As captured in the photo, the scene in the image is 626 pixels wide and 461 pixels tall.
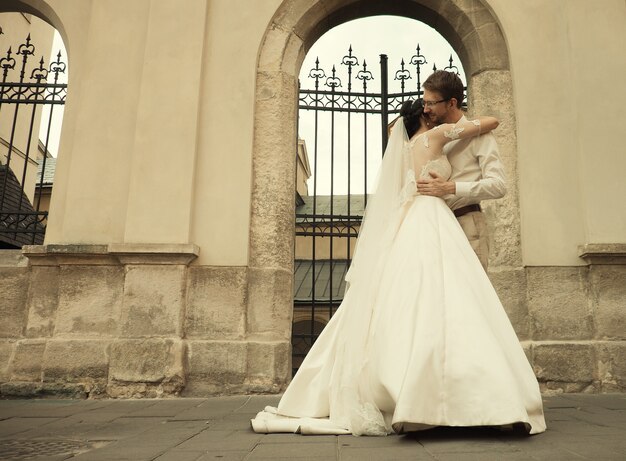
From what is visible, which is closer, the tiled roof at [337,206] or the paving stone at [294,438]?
the paving stone at [294,438]

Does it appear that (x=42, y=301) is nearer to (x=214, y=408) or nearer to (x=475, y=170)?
(x=214, y=408)

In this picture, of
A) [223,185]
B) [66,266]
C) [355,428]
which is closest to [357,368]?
[355,428]

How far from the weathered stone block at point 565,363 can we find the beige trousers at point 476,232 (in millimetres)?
1820

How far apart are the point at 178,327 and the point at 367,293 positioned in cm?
228

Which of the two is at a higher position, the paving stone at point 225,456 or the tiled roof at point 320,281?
the tiled roof at point 320,281

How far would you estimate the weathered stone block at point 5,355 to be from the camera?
473 cm

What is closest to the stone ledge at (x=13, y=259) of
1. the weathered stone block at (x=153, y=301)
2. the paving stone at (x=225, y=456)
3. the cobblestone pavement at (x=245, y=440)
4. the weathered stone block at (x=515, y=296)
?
the weathered stone block at (x=153, y=301)

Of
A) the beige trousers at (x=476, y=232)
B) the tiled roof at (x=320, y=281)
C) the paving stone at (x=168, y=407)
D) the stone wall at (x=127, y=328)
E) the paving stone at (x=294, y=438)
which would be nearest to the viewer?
the paving stone at (x=294, y=438)

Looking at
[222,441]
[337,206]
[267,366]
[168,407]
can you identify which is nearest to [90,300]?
[168,407]

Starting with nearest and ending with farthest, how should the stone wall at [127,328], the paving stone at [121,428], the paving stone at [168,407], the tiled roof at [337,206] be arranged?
the paving stone at [121,428] < the paving stone at [168,407] < the stone wall at [127,328] < the tiled roof at [337,206]

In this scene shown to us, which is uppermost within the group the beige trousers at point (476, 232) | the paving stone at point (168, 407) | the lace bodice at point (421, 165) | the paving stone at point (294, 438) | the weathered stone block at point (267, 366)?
the lace bodice at point (421, 165)

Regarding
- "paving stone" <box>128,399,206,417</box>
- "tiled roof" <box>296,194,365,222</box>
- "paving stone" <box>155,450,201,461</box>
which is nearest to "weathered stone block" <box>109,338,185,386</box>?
"paving stone" <box>128,399,206,417</box>

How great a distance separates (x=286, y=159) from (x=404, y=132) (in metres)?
2.02

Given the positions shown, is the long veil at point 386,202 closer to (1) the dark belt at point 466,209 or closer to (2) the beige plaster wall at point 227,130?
(1) the dark belt at point 466,209
